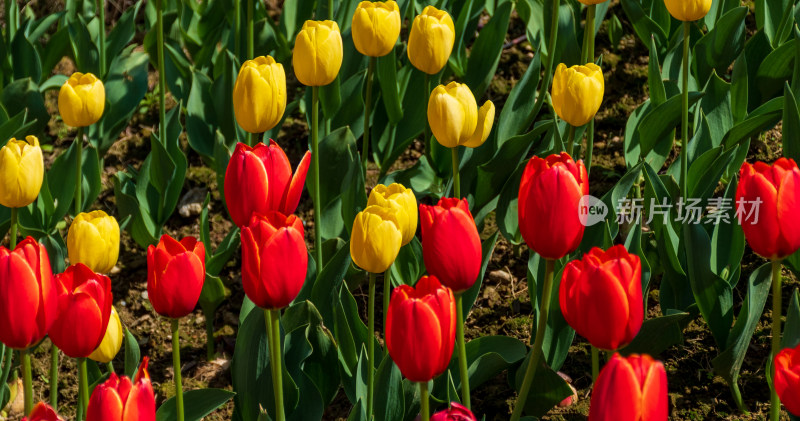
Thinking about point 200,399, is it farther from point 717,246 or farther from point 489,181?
point 717,246


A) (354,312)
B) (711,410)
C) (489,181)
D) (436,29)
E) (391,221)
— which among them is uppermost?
(436,29)

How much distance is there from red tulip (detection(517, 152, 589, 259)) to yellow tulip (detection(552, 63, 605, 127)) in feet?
2.12

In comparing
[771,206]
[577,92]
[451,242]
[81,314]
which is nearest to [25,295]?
[81,314]

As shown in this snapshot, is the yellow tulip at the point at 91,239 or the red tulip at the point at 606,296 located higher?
the red tulip at the point at 606,296

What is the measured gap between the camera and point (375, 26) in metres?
2.46

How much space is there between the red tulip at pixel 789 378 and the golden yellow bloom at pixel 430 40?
1296 mm

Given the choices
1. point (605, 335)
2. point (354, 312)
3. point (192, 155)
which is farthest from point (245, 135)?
point (605, 335)

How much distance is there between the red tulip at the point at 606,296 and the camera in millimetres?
1375

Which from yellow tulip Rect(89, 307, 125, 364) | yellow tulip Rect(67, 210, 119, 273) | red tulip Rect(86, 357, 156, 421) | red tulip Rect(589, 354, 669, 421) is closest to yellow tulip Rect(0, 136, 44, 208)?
yellow tulip Rect(67, 210, 119, 273)

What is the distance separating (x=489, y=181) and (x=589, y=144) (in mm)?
280

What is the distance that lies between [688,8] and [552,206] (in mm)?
1043

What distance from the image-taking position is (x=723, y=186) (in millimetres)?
3061

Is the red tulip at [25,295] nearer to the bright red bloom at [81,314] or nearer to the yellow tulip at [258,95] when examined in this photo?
the bright red bloom at [81,314]

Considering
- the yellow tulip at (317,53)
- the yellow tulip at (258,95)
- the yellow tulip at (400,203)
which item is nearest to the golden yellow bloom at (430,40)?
the yellow tulip at (317,53)
